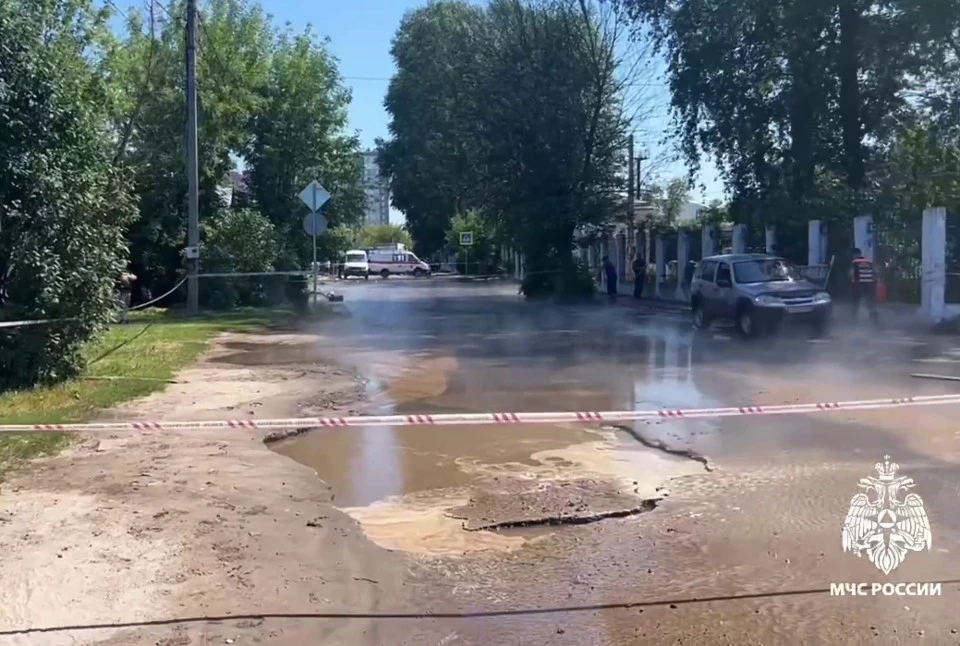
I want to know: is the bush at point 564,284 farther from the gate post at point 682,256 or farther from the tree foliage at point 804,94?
the tree foliage at point 804,94

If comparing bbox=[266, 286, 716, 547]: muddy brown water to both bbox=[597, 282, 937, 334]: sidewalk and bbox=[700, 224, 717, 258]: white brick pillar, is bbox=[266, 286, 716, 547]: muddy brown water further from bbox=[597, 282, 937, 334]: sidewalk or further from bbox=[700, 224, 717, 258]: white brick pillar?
bbox=[700, 224, 717, 258]: white brick pillar

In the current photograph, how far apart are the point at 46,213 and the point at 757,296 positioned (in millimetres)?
13368

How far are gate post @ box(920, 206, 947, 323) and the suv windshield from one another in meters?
3.67

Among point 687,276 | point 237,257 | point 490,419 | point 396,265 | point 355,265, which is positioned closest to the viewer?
point 490,419

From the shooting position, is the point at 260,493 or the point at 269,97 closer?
the point at 260,493

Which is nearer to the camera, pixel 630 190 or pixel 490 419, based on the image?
pixel 490 419

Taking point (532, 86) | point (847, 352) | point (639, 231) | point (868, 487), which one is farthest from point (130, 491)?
point (639, 231)

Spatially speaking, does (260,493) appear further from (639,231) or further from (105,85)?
(639,231)

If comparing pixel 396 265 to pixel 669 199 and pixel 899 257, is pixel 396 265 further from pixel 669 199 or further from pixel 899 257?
pixel 899 257

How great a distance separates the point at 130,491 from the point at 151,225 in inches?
985

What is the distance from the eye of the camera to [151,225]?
31.6 meters

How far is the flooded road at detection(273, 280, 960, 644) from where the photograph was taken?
5.57 m

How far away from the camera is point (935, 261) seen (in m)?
23.8

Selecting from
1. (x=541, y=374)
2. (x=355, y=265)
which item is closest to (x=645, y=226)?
(x=541, y=374)
